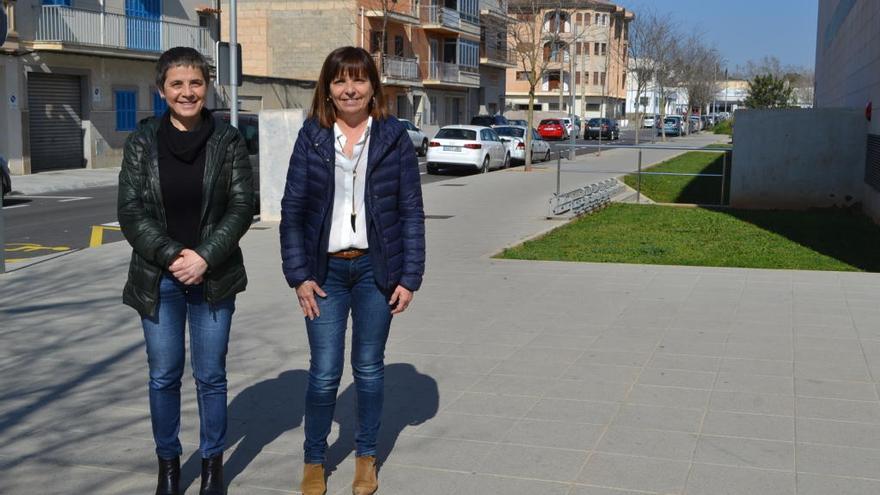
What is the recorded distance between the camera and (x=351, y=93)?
13.4ft

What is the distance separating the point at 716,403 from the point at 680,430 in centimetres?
59

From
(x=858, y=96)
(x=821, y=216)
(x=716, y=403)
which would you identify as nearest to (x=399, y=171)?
(x=716, y=403)

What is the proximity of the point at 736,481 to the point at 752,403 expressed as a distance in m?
1.31

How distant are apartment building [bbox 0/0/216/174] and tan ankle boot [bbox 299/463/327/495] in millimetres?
23313

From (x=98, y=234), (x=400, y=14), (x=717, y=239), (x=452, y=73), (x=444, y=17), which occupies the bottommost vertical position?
(x=98, y=234)

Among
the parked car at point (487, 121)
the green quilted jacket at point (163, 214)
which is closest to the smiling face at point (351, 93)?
the green quilted jacket at point (163, 214)

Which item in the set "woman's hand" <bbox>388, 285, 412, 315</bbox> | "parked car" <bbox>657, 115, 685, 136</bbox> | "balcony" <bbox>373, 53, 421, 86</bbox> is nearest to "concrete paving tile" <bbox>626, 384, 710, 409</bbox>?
"woman's hand" <bbox>388, 285, 412, 315</bbox>

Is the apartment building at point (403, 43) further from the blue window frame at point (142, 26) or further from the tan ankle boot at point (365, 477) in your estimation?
the tan ankle boot at point (365, 477)

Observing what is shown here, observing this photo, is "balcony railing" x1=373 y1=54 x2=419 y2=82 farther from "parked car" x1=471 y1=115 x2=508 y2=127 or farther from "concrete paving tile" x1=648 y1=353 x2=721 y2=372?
"concrete paving tile" x1=648 y1=353 x2=721 y2=372

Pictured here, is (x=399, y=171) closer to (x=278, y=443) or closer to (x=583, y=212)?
(x=278, y=443)

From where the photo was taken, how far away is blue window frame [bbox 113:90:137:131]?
30.5m

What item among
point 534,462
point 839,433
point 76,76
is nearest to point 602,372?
point 839,433

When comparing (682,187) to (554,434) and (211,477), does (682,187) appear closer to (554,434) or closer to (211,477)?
(554,434)

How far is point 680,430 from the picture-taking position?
5227 mm
